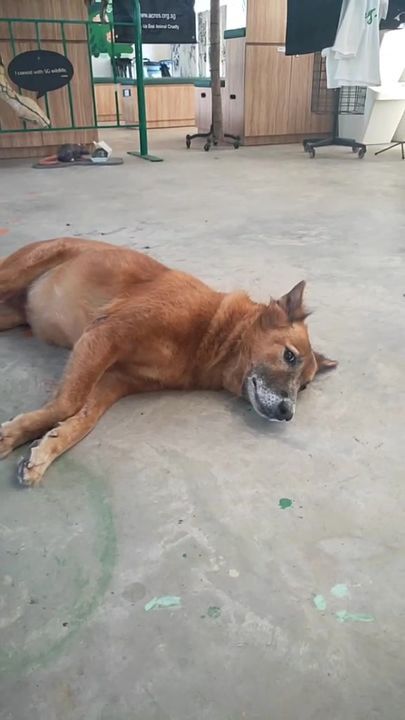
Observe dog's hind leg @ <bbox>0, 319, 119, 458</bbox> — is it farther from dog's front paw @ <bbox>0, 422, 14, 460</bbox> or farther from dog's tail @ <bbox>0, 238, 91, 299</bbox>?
dog's tail @ <bbox>0, 238, 91, 299</bbox>

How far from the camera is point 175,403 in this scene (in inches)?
64.0

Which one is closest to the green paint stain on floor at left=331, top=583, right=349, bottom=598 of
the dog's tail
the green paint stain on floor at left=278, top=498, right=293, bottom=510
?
the green paint stain on floor at left=278, top=498, right=293, bottom=510

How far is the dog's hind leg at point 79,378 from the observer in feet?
4.71

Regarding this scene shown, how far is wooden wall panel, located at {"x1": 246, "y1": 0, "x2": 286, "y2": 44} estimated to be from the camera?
658cm

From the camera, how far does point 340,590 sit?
1.02 metres

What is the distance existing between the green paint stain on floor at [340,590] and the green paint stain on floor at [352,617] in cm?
4

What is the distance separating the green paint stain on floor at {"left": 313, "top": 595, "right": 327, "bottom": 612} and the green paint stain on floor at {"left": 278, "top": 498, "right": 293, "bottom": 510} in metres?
0.25

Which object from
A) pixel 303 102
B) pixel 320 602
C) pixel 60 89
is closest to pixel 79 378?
pixel 320 602

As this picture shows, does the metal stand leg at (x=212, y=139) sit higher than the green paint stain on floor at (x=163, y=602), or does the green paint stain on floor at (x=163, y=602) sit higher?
the metal stand leg at (x=212, y=139)

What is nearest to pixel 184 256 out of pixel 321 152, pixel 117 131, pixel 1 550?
pixel 1 550

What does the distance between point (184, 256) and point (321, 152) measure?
4762 mm

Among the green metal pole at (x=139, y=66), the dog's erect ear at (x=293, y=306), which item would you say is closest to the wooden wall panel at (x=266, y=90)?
the green metal pole at (x=139, y=66)

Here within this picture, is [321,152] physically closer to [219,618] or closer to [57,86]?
[57,86]

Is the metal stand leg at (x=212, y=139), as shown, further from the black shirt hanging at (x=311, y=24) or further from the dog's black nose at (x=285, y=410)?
the dog's black nose at (x=285, y=410)
